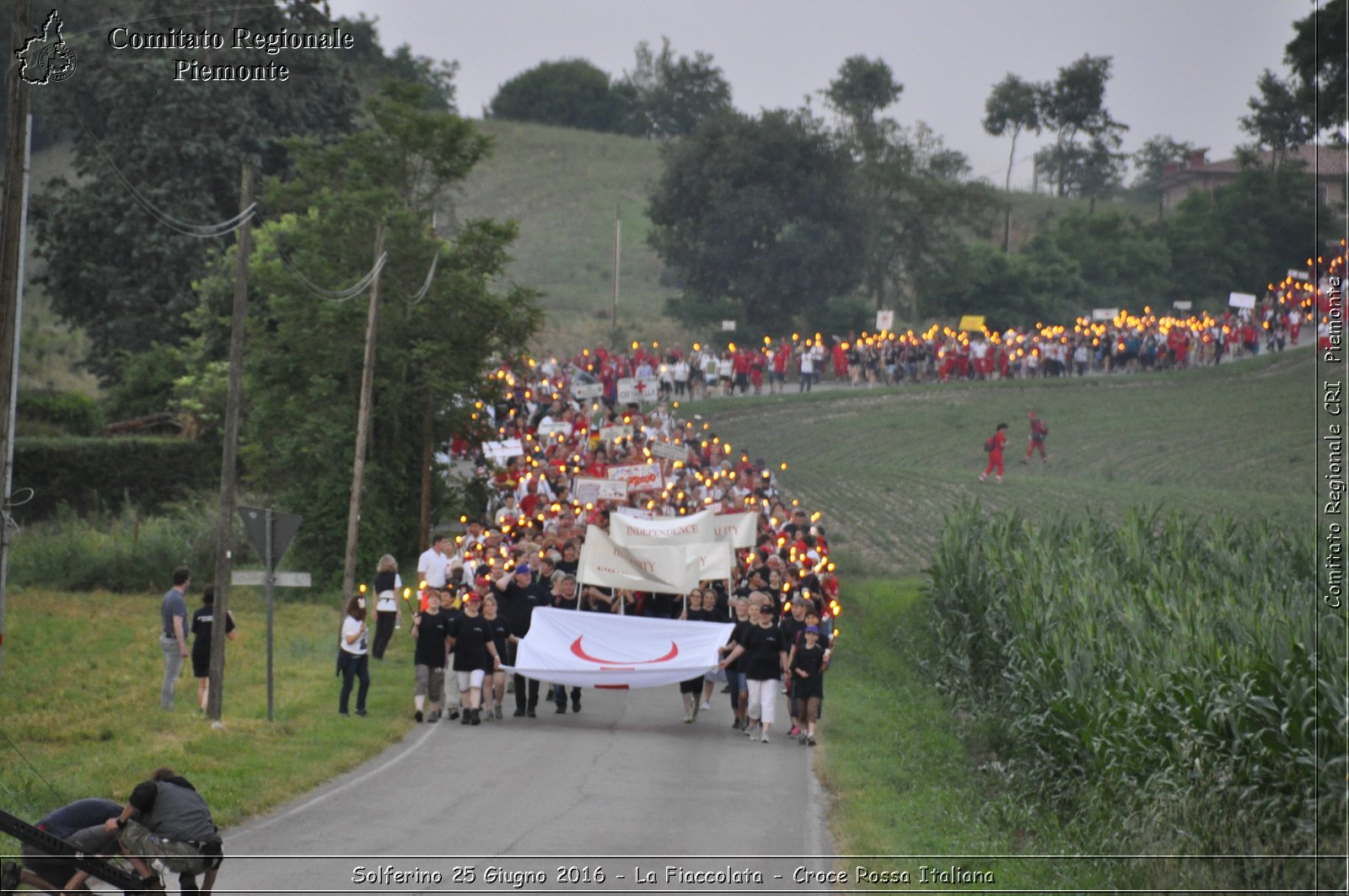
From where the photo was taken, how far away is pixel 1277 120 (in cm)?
5150

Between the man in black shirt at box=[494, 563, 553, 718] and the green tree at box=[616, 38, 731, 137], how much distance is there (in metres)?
55.5

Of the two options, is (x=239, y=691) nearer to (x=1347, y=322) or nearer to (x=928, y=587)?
(x=928, y=587)

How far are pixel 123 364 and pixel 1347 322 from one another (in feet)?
121

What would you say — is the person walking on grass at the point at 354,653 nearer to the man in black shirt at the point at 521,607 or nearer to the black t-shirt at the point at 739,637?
the man in black shirt at the point at 521,607

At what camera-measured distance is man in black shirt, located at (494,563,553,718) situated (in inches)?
846

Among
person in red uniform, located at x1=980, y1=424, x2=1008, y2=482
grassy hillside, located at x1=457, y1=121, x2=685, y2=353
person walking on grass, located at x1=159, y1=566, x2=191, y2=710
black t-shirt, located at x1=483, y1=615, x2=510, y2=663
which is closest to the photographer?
person walking on grass, located at x1=159, y1=566, x2=191, y2=710

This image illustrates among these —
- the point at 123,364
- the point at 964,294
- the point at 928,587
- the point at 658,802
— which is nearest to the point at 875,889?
the point at 658,802

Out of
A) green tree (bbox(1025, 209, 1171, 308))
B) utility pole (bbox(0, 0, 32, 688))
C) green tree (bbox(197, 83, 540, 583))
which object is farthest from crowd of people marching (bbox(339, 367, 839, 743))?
green tree (bbox(1025, 209, 1171, 308))

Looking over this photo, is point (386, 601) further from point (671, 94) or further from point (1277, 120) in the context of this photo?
point (671, 94)

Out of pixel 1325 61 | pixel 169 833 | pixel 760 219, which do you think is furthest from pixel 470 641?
pixel 760 219

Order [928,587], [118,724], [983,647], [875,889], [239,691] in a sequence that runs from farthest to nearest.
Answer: [928,587] < [983,647] < [239,691] < [118,724] < [875,889]

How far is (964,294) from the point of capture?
67750mm

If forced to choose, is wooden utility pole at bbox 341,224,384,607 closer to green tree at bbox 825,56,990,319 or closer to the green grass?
the green grass

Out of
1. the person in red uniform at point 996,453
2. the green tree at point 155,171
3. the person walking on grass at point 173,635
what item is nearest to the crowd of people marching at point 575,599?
the person walking on grass at point 173,635
